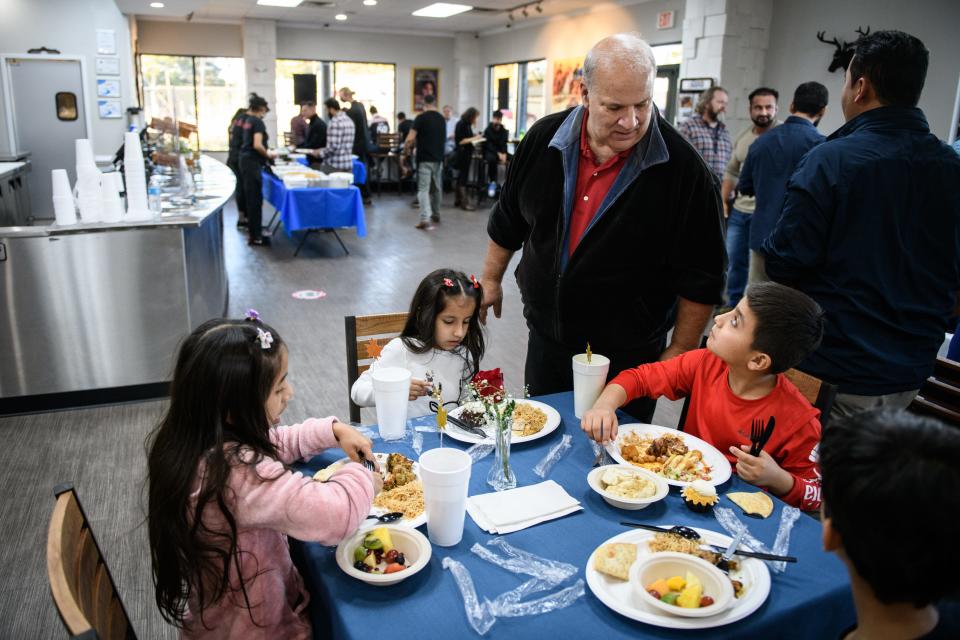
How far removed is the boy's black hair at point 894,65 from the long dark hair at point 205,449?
174 cm

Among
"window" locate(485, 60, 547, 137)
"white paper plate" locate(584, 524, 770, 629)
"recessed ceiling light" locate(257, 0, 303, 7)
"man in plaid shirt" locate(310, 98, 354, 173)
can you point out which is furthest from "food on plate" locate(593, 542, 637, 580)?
"window" locate(485, 60, 547, 137)

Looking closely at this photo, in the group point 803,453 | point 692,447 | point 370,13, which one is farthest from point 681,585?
point 370,13

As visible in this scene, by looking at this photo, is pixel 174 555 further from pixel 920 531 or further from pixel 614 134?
pixel 614 134

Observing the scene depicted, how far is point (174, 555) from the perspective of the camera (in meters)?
1.18

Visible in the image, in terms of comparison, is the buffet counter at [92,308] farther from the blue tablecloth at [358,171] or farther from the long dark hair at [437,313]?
the blue tablecloth at [358,171]

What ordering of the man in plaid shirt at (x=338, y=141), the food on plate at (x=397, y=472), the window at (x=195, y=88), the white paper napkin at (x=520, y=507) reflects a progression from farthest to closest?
the window at (x=195, y=88)
the man in plaid shirt at (x=338, y=141)
the food on plate at (x=397, y=472)
the white paper napkin at (x=520, y=507)

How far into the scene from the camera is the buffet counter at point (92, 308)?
3281 millimetres

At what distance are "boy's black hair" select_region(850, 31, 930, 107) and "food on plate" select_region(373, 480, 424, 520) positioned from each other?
5.36ft

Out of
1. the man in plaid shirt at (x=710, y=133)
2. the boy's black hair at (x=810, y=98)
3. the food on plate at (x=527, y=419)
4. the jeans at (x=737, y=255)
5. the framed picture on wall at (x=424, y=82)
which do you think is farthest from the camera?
the framed picture on wall at (x=424, y=82)

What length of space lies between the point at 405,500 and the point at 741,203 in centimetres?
427

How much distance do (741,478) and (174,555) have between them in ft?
3.83

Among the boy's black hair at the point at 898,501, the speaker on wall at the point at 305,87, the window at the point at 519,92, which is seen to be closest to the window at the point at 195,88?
the speaker on wall at the point at 305,87

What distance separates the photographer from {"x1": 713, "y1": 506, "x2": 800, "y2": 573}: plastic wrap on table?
48.8 inches

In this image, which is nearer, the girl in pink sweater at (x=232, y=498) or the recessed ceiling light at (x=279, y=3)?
the girl in pink sweater at (x=232, y=498)
